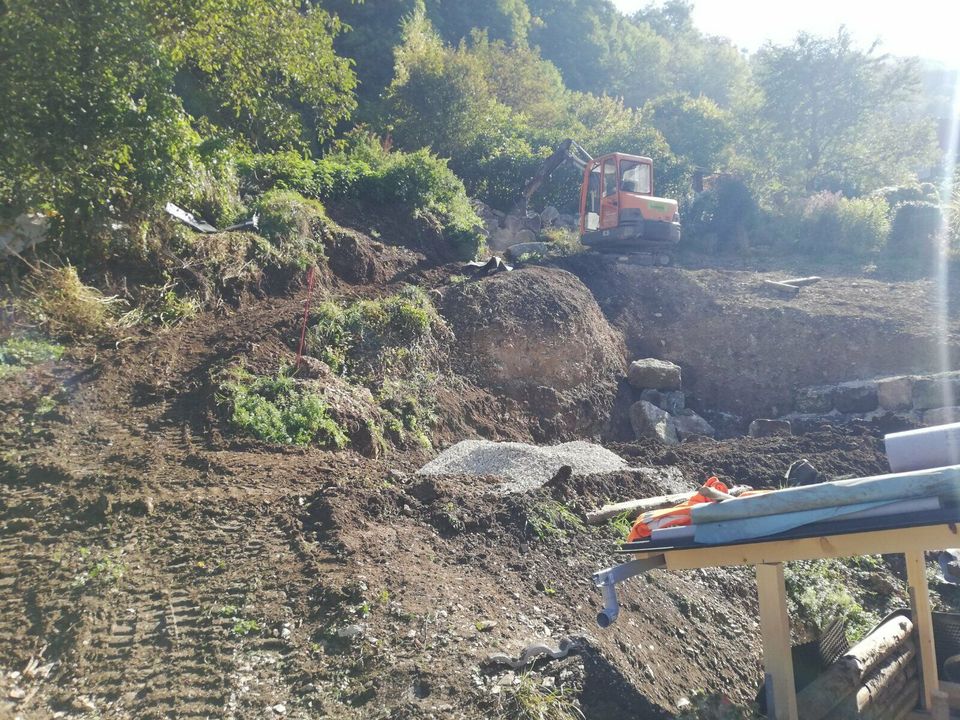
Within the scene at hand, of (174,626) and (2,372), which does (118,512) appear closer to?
(174,626)

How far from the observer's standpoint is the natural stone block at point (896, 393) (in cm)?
1227

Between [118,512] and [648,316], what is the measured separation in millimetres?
12469

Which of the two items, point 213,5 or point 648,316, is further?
point 648,316

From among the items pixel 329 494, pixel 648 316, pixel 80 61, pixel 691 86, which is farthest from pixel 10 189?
pixel 691 86

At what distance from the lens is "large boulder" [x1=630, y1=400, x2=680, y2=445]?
1248cm

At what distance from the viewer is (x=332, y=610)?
4.55 metres

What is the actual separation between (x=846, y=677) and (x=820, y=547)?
120 centimetres

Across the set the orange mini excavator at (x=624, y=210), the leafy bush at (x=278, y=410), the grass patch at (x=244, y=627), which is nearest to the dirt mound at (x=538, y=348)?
the leafy bush at (x=278, y=410)

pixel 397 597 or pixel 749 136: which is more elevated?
pixel 749 136

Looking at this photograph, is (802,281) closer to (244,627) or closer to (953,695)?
(953,695)

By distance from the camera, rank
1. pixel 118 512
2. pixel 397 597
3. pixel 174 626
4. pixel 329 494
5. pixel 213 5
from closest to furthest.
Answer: pixel 174 626 → pixel 397 597 → pixel 118 512 → pixel 329 494 → pixel 213 5

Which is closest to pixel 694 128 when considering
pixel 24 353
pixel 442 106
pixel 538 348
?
pixel 442 106

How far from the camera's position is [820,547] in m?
3.46

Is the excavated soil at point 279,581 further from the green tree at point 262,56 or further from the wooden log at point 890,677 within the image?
the green tree at point 262,56
